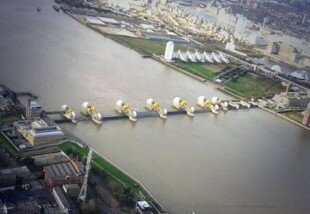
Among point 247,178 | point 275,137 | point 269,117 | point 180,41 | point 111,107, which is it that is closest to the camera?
point 247,178

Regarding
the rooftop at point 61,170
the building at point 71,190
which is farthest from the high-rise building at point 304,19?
the building at point 71,190

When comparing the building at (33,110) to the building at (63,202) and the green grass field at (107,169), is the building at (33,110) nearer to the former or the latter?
the green grass field at (107,169)

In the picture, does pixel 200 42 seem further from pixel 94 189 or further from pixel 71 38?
pixel 94 189

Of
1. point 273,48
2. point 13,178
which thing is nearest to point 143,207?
point 13,178

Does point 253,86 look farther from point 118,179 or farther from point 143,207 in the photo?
point 143,207

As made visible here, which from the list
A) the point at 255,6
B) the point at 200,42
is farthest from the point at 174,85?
the point at 255,6

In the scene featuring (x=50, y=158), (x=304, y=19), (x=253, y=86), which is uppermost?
(x=304, y=19)
